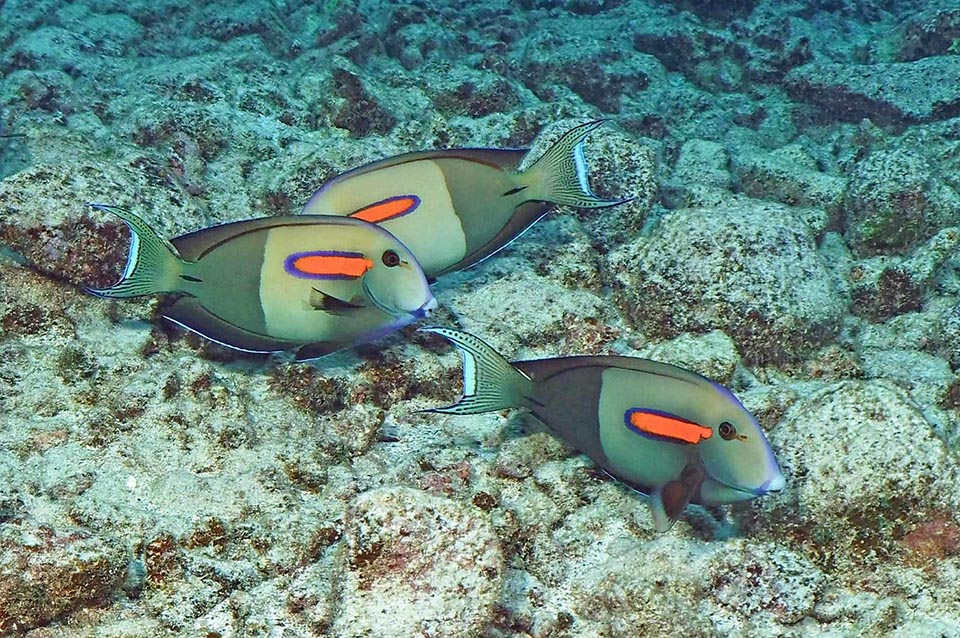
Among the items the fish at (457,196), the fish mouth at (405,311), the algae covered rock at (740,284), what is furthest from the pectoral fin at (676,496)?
the algae covered rock at (740,284)

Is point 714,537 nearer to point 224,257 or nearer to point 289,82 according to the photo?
point 224,257

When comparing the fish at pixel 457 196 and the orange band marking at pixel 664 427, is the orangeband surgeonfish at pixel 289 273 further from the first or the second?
the orange band marking at pixel 664 427

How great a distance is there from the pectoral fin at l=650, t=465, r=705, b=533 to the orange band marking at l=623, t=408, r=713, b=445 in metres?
0.11

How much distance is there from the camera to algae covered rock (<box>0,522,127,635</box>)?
2271mm

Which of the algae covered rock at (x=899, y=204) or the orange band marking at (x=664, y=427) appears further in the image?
the algae covered rock at (x=899, y=204)

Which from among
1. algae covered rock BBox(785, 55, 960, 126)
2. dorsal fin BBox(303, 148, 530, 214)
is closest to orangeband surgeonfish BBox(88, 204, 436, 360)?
dorsal fin BBox(303, 148, 530, 214)

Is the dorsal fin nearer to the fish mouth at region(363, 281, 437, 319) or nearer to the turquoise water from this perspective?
the fish mouth at region(363, 281, 437, 319)

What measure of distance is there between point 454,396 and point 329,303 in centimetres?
99

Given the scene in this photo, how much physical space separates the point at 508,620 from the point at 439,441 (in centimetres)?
88

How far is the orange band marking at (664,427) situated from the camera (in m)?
2.44

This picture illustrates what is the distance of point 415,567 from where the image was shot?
2477 millimetres

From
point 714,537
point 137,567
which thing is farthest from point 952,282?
point 137,567

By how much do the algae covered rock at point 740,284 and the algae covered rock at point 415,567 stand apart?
183cm

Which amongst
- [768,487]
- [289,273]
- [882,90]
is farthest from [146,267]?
[882,90]
